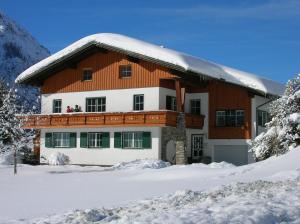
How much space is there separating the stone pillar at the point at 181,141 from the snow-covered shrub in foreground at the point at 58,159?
781 centimetres

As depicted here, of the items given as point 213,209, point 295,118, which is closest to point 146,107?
point 295,118

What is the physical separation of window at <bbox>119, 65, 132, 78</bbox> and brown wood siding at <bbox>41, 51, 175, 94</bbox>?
0.20m

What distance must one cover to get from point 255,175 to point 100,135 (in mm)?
18636

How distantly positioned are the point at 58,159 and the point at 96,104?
4341 millimetres

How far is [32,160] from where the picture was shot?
1521 inches

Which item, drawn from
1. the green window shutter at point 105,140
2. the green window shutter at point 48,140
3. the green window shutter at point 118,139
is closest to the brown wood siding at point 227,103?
the green window shutter at point 118,139

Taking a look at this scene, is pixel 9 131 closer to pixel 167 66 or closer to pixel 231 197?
pixel 167 66

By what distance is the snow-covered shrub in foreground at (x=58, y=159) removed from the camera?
3634 centimetres

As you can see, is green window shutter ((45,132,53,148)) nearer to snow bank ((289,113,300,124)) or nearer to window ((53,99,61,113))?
window ((53,99,61,113))

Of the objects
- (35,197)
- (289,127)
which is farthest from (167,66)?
(35,197)

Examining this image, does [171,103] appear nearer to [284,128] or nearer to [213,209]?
[284,128]

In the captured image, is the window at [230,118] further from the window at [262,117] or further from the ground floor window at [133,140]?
the ground floor window at [133,140]

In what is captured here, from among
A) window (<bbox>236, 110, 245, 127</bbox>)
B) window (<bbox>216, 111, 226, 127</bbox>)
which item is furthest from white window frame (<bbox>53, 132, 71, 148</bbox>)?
window (<bbox>236, 110, 245, 127</bbox>)

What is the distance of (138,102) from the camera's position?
3522cm
